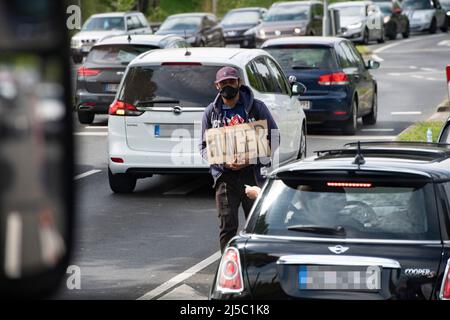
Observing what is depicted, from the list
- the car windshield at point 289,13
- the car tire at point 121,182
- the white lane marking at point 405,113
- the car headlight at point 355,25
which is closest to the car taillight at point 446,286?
the car tire at point 121,182

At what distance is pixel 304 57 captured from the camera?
2189cm

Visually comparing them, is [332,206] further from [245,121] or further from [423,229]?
[245,121]

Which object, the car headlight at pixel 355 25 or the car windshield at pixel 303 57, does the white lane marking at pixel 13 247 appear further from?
the car headlight at pixel 355 25

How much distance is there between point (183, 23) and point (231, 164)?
41759 millimetres

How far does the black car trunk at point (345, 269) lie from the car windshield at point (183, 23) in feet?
145

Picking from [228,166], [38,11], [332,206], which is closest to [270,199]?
[332,206]

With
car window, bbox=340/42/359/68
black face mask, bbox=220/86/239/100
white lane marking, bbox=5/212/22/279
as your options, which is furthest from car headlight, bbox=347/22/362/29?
white lane marking, bbox=5/212/22/279

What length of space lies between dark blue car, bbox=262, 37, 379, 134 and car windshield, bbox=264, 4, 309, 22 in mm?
23666

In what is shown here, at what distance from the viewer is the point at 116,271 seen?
9.59 m

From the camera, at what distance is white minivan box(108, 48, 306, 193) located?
543 inches

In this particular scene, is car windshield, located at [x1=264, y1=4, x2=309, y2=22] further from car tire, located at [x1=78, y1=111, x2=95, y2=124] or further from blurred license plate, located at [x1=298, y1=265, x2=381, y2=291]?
blurred license plate, located at [x1=298, y1=265, x2=381, y2=291]

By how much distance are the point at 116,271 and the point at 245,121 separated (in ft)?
5.67

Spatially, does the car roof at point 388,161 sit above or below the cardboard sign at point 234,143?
above

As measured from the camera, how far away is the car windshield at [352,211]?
5570 millimetres
